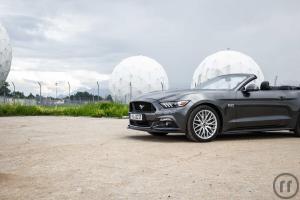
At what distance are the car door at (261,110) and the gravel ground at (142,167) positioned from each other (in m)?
0.35

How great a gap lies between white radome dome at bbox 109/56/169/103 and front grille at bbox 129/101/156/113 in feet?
94.5

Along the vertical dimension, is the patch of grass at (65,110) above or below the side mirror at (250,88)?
below

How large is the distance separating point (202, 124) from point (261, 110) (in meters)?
1.45

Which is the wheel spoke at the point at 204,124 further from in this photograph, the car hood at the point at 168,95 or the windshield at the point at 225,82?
the windshield at the point at 225,82

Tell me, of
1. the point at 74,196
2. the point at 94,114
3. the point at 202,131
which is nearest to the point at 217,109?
the point at 202,131

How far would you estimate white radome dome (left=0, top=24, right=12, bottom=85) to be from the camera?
103ft

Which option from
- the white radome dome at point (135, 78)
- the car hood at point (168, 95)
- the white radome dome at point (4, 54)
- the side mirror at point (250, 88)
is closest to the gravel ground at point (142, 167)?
the car hood at point (168, 95)

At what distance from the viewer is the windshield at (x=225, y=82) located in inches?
367

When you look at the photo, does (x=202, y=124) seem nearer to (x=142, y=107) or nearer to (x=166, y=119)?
(x=166, y=119)

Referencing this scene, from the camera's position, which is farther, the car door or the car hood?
the car door

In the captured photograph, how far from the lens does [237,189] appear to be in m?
4.53
